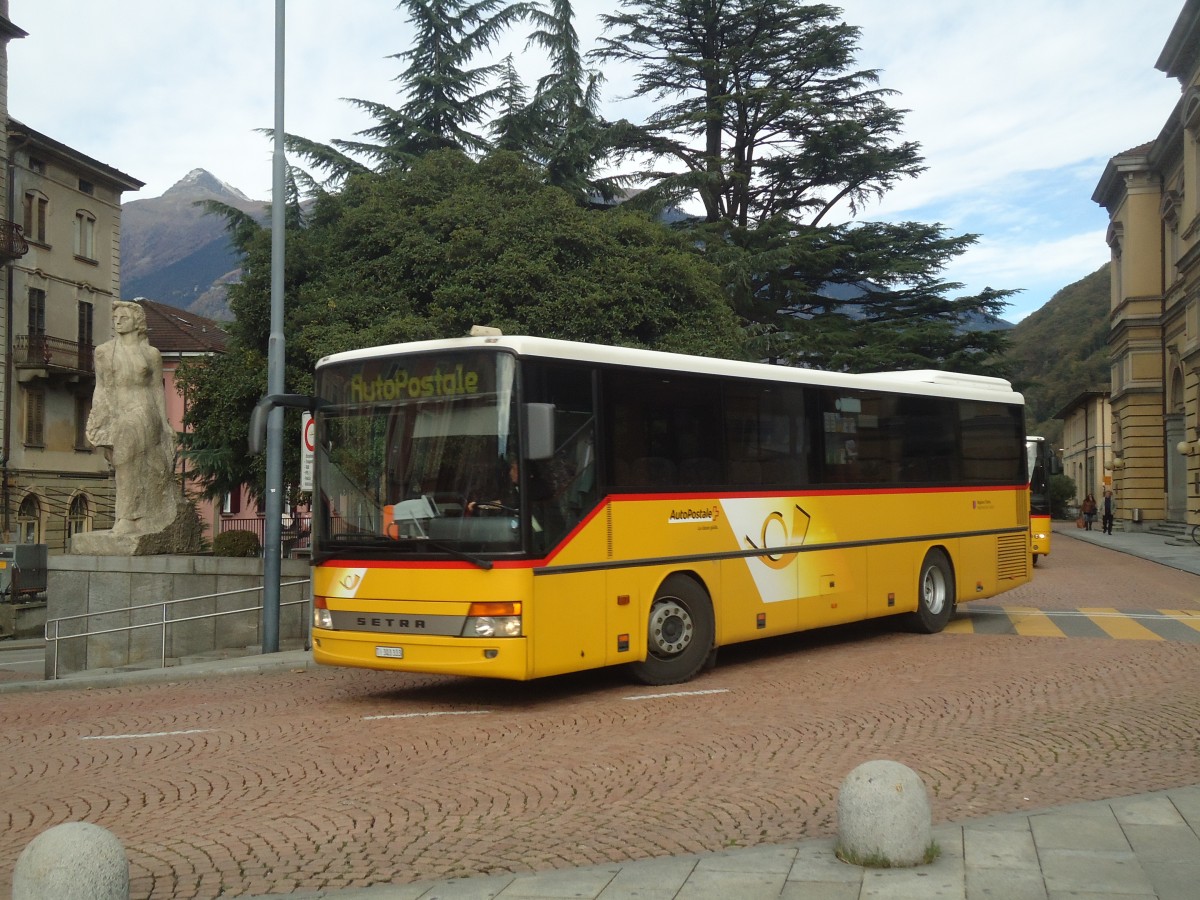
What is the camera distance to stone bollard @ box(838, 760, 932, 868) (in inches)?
207

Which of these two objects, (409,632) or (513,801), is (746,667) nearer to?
(409,632)

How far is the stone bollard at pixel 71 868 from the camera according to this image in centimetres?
431

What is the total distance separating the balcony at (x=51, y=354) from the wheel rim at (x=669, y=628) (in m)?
36.6

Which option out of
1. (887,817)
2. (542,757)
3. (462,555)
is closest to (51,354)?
(462,555)

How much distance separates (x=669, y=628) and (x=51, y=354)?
128 ft

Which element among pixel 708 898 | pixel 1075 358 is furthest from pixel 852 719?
pixel 1075 358

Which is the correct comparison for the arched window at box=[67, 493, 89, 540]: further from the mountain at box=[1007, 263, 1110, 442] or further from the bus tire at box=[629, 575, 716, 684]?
the mountain at box=[1007, 263, 1110, 442]

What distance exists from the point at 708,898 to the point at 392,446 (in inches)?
233

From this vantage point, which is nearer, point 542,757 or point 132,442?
point 542,757

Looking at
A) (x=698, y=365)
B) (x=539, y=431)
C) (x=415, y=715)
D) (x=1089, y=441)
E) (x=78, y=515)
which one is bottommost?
(x=415, y=715)

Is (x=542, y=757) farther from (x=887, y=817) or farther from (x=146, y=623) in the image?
(x=146, y=623)

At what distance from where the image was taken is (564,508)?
1006 cm

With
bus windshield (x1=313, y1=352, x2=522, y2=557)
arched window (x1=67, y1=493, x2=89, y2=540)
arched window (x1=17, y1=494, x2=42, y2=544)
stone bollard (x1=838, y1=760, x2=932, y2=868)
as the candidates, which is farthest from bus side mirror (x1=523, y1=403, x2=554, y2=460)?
arched window (x1=67, y1=493, x2=89, y2=540)

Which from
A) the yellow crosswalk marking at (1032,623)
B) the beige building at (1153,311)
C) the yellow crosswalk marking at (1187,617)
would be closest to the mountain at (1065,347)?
the beige building at (1153,311)
